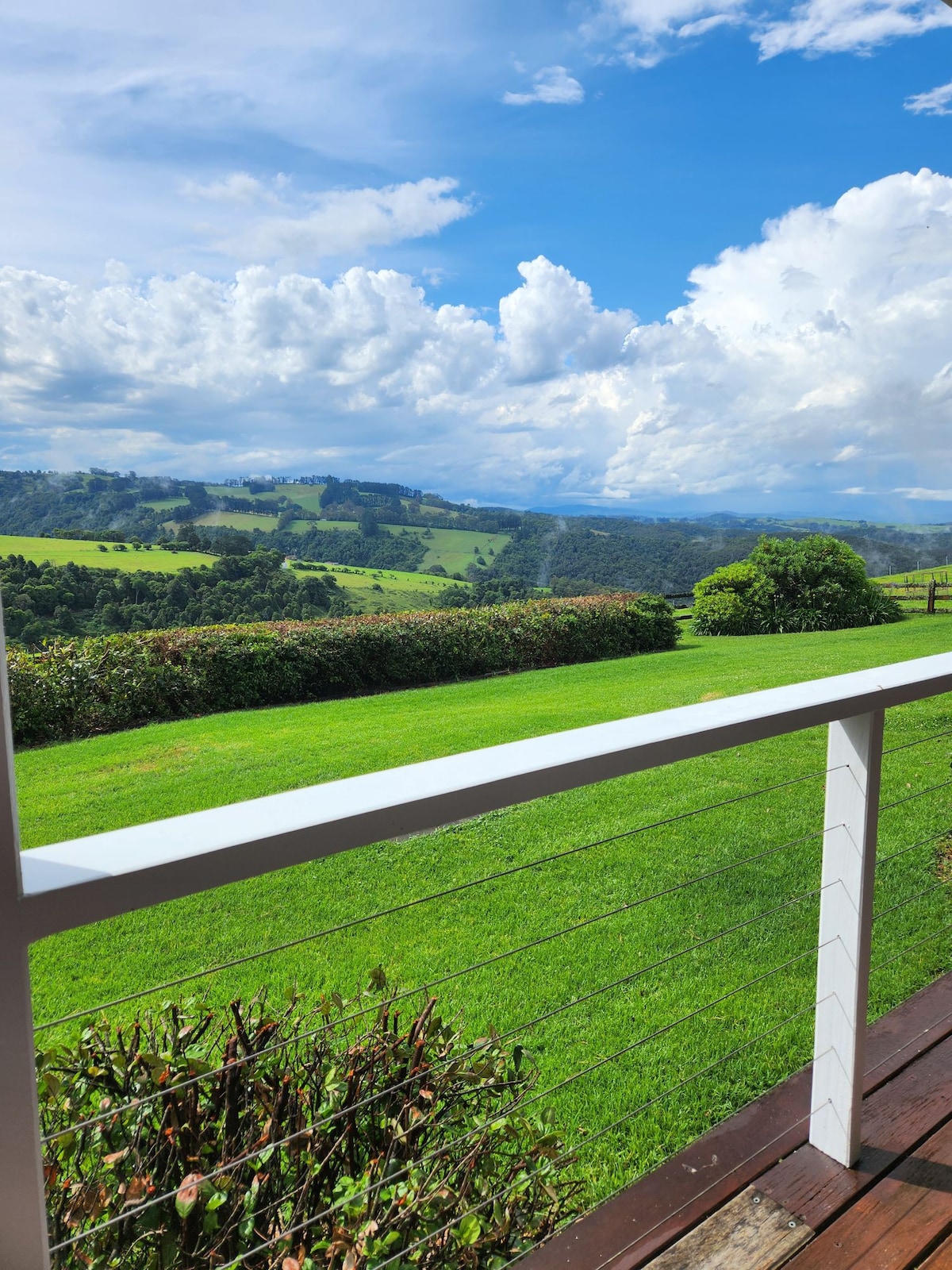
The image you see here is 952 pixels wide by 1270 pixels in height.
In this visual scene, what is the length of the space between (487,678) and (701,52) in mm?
9662

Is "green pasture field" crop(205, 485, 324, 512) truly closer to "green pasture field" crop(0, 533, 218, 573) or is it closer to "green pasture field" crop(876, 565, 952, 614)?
"green pasture field" crop(0, 533, 218, 573)

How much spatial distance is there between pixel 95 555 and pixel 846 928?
16.3 ft

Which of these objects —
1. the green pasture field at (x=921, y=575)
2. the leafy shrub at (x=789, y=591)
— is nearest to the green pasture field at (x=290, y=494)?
the leafy shrub at (x=789, y=591)

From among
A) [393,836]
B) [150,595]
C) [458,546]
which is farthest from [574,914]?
[458,546]

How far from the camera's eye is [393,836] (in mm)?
567

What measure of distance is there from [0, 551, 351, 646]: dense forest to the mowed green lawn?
97 cm

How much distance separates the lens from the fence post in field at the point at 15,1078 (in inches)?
16.8

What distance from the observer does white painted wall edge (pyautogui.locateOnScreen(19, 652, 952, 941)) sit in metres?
0.46

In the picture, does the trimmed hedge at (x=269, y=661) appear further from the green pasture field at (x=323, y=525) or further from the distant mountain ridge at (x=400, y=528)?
the green pasture field at (x=323, y=525)

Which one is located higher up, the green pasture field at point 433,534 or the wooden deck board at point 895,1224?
the green pasture field at point 433,534

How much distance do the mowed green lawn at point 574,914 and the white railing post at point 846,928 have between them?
0.31 ft

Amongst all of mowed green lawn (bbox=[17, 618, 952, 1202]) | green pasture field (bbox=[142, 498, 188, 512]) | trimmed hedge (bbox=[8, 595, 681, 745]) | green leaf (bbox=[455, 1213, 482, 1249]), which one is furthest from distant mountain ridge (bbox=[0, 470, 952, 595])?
green leaf (bbox=[455, 1213, 482, 1249])

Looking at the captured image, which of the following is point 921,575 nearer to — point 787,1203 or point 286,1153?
point 787,1203

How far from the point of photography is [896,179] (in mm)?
16547
